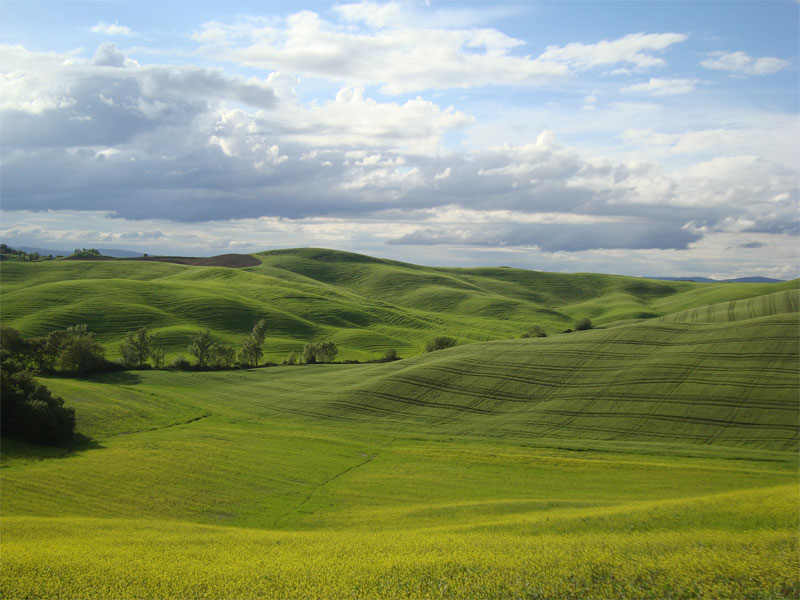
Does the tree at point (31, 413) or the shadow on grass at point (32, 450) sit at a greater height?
the tree at point (31, 413)

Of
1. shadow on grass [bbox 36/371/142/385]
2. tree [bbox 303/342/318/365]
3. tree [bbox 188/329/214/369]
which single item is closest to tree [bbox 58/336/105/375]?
shadow on grass [bbox 36/371/142/385]

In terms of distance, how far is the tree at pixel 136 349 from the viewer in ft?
285

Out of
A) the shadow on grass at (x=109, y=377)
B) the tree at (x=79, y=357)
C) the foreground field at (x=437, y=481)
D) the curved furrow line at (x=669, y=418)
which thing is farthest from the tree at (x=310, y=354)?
the curved furrow line at (x=669, y=418)

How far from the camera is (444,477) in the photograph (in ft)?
128

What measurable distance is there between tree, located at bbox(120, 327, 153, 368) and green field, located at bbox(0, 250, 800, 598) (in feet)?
24.0

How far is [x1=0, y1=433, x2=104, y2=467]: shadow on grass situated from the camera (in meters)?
37.8

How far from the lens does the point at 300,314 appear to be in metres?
153

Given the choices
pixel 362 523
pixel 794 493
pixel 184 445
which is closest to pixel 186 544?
pixel 362 523

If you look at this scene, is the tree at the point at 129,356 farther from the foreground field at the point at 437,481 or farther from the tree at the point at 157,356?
the foreground field at the point at 437,481

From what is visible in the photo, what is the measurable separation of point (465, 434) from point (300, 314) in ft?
351

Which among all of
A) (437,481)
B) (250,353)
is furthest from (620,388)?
(250,353)

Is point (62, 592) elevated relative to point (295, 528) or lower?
elevated

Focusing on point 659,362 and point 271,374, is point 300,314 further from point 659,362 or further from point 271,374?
point 659,362

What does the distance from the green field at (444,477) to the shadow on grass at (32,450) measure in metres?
0.28
